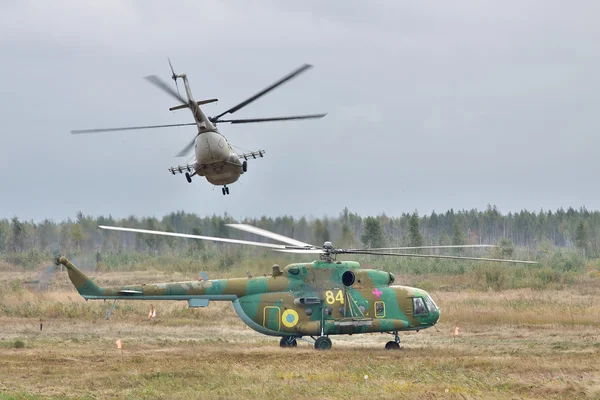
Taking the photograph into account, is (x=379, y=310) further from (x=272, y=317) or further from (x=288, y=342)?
(x=272, y=317)

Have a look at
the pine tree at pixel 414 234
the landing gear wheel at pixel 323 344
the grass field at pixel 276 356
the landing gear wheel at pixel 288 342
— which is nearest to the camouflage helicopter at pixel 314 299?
the landing gear wheel at pixel 323 344

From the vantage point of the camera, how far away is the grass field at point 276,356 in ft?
67.4

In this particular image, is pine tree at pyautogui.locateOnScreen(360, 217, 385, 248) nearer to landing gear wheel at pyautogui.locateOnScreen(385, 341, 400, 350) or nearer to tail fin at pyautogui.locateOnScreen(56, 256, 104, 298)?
landing gear wheel at pyautogui.locateOnScreen(385, 341, 400, 350)

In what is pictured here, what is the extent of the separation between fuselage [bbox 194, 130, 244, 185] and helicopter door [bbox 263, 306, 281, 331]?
18.8ft

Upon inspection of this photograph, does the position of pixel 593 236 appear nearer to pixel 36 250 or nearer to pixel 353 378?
pixel 36 250

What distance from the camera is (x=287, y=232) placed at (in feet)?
112

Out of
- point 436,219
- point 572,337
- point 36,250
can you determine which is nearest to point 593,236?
point 436,219

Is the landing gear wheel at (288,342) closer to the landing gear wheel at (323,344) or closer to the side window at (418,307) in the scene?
the landing gear wheel at (323,344)

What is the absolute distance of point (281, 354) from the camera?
1070 inches

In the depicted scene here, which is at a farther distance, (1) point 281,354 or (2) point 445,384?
(1) point 281,354

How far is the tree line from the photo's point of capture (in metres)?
34.5

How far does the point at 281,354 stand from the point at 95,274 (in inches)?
1592

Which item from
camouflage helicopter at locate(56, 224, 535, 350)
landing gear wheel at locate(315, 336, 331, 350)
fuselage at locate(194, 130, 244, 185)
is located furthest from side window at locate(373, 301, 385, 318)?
fuselage at locate(194, 130, 244, 185)

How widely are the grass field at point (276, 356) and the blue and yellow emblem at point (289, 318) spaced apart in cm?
84
